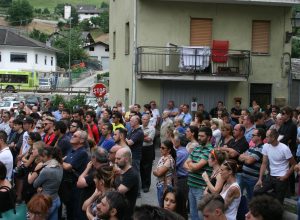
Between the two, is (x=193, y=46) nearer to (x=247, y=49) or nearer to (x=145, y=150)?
(x=247, y=49)

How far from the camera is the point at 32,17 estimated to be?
138750mm

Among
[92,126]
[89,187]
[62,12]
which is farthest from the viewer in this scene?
[62,12]

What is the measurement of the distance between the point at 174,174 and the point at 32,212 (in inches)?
122

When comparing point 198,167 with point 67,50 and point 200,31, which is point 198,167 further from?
point 67,50

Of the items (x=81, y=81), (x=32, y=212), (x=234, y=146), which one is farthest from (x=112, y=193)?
(x=81, y=81)

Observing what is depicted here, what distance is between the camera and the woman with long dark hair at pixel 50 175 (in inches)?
317

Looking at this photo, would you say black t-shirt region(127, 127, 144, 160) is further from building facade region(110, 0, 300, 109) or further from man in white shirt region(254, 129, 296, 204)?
building facade region(110, 0, 300, 109)

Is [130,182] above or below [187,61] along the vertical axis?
below

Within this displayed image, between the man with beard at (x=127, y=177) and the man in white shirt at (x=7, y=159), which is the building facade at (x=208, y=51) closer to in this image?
the man in white shirt at (x=7, y=159)

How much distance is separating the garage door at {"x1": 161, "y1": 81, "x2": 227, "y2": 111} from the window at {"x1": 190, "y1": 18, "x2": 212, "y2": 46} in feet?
5.76

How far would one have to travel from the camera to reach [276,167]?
30.5ft

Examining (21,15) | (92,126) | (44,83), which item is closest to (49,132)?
(92,126)

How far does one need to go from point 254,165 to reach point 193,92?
13.7 metres

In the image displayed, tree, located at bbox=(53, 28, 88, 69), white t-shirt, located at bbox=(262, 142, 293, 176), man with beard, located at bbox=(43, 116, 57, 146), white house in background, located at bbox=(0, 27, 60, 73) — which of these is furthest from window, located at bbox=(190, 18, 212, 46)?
tree, located at bbox=(53, 28, 88, 69)
